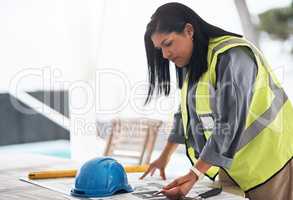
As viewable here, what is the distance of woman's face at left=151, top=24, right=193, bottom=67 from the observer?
1.64 m

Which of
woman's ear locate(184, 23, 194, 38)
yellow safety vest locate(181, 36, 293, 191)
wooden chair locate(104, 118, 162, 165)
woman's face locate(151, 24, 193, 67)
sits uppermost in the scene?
woman's ear locate(184, 23, 194, 38)

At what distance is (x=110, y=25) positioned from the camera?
541cm

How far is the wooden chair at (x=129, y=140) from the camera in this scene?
371 centimetres

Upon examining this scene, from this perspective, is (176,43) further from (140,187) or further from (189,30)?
(140,187)

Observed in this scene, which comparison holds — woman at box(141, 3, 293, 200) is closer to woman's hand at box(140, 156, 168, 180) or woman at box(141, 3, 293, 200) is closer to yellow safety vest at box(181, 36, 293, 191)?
yellow safety vest at box(181, 36, 293, 191)

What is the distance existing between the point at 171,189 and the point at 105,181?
0.66ft

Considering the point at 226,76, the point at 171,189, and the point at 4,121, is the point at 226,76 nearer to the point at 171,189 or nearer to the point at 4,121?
the point at 171,189

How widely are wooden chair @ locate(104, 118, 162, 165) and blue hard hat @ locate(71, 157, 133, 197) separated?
2.14m

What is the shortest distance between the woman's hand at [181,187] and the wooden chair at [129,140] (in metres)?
2.20

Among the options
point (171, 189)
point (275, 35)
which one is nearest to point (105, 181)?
point (171, 189)

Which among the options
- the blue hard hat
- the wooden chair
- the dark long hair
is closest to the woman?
the dark long hair

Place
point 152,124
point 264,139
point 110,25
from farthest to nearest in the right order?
1. point 110,25
2. point 152,124
3. point 264,139

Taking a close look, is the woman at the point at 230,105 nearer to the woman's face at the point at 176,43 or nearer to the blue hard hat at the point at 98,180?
the woman's face at the point at 176,43

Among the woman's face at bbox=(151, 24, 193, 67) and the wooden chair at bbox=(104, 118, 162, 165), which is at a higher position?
the woman's face at bbox=(151, 24, 193, 67)
